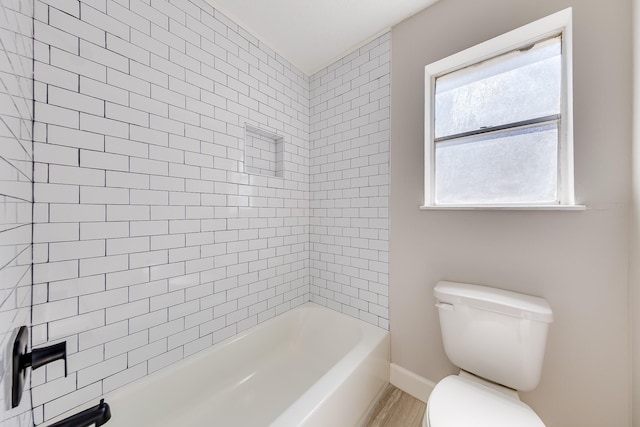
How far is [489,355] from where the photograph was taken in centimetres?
109

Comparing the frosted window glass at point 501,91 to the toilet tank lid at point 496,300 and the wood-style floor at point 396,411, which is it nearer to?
the toilet tank lid at point 496,300

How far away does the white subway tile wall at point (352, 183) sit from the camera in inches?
66.1

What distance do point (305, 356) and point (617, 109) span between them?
2.28m

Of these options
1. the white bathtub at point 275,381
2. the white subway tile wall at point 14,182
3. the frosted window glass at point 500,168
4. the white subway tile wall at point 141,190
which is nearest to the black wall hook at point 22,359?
the white subway tile wall at point 14,182

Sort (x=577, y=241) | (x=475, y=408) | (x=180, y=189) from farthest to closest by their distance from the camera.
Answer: (x=180, y=189) → (x=577, y=241) → (x=475, y=408)

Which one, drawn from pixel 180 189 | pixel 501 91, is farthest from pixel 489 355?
pixel 180 189

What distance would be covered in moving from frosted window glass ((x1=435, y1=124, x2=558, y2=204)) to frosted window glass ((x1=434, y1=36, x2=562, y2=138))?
0.32 ft

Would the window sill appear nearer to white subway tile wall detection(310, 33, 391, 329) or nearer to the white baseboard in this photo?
white subway tile wall detection(310, 33, 391, 329)

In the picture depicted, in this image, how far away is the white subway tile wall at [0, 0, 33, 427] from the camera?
52 centimetres

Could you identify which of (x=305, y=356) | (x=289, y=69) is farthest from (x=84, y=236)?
(x=289, y=69)

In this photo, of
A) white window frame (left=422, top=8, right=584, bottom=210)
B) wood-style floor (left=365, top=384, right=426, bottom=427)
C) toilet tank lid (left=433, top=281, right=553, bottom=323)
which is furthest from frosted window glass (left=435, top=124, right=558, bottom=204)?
wood-style floor (left=365, top=384, right=426, bottom=427)

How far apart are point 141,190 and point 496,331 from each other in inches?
74.9

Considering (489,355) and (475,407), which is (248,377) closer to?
(475,407)

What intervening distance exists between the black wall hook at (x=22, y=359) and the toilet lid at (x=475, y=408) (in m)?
1.26
